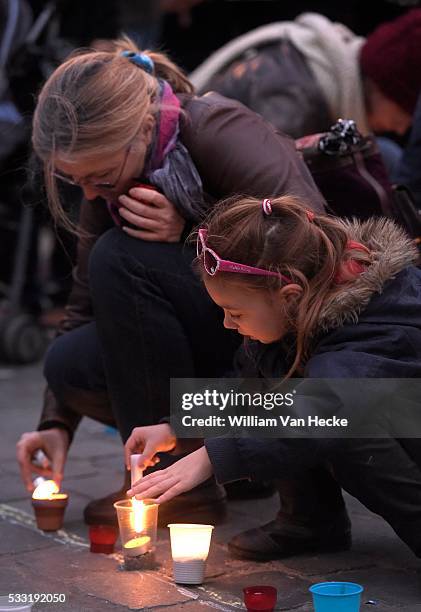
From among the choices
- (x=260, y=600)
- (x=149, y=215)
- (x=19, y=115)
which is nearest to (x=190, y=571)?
(x=260, y=600)

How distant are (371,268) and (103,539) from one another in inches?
33.6

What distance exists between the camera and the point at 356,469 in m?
2.16

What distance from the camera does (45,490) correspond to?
8.80 feet

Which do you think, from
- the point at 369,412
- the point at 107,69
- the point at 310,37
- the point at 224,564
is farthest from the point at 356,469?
the point at 310,37

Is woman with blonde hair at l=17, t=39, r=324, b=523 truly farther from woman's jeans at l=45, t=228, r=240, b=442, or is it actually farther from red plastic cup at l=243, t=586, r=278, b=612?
red plastic cup at l=243, t=586, r=278, b=612

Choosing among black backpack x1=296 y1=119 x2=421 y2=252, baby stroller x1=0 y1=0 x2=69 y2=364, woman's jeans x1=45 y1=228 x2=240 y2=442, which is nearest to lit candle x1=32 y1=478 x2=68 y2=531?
woman's jeans x1=45 y1=228 x2=240 y2=442

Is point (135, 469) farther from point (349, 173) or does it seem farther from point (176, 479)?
point (349, 173)

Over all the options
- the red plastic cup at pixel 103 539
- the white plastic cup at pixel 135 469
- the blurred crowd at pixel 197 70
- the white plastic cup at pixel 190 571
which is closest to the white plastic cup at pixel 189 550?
the white plastic cup at pixel 190 571

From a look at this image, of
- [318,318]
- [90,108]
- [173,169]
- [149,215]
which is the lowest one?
[318,318]

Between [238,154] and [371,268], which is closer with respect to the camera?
[371,268]

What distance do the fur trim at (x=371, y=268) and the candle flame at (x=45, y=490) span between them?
85cm

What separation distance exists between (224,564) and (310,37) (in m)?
2.26

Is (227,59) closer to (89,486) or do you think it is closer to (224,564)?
(89,486)

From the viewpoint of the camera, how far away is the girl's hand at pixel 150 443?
2.34m
